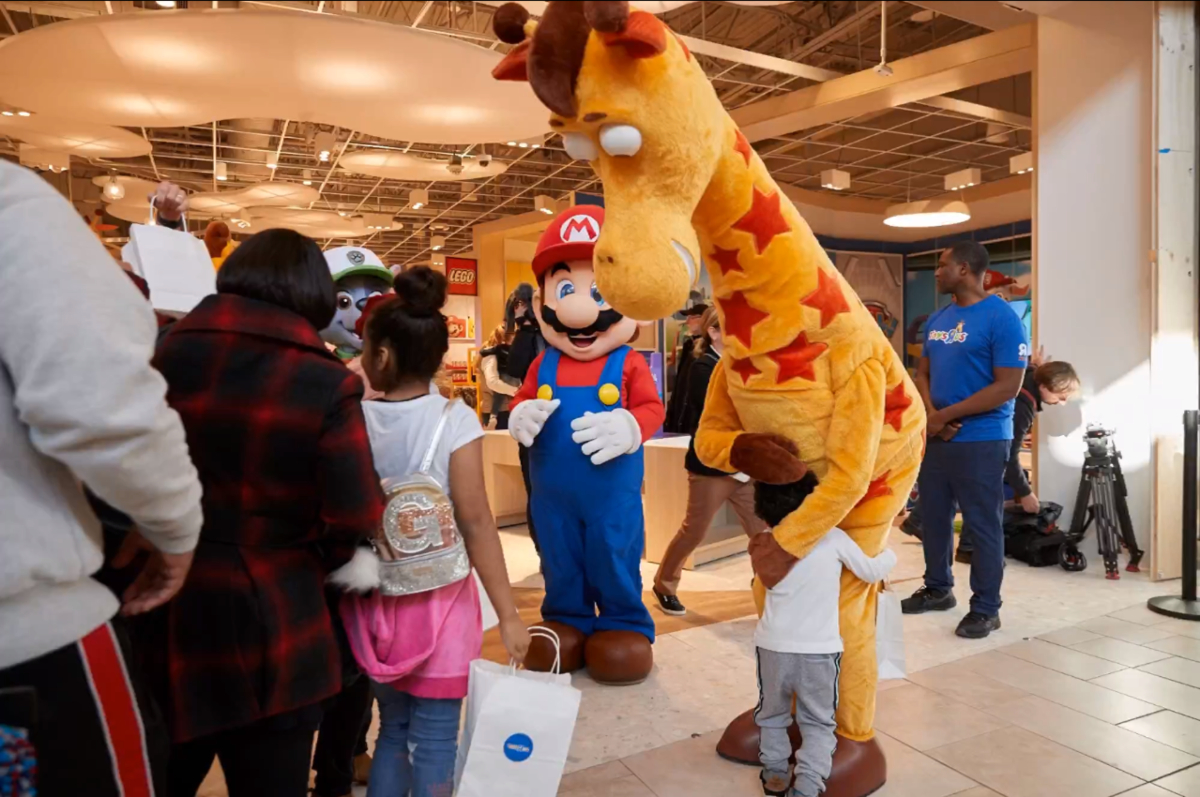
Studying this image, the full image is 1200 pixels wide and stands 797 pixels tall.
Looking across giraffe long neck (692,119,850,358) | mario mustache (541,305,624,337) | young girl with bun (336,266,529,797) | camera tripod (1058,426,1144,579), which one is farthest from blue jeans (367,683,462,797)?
camera tripod (1058,426,1144,579)

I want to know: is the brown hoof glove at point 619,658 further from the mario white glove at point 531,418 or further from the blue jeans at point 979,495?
the blue jeans at point 979,495

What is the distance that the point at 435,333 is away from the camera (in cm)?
183

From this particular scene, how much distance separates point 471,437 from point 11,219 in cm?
100

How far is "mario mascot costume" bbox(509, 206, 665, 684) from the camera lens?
2975 mm

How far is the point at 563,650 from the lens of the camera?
3049mm

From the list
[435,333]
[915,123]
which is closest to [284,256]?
[435,333]

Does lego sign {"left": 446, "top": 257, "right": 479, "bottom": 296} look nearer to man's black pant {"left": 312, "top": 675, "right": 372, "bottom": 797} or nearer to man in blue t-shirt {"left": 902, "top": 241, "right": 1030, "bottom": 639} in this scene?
man in blue t-shirt {"left": 902, "top": 241, "right": 1030, "bottom": 639}

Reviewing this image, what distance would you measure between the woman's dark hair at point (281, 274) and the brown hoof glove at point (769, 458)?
1.07 m

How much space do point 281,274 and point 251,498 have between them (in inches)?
15.7

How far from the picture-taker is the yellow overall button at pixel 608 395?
3000 millimetres

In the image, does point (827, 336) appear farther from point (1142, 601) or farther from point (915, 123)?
point (915, 123)

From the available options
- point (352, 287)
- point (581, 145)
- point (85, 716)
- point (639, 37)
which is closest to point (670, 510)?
point (352, 287)

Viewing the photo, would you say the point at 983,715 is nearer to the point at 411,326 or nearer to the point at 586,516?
the point at 586,516

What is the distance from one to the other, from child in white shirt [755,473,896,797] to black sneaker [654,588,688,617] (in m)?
1.78
